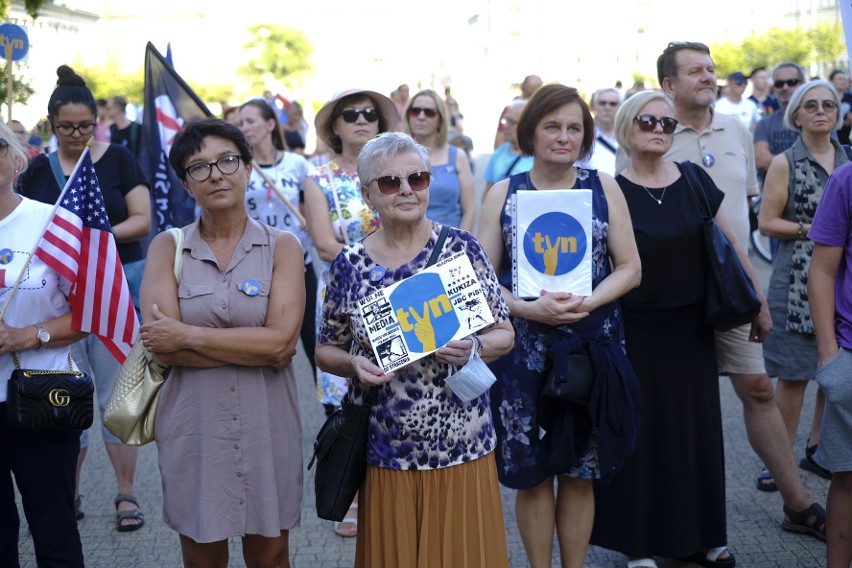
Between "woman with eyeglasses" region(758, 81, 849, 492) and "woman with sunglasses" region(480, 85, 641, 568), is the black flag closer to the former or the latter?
"woman with sunglasses" region(480, 85, 641, 568)

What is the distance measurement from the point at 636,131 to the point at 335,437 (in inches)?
81.2

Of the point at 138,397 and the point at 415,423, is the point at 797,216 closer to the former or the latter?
the point at 415,423

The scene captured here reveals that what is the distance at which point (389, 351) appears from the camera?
3.54 m

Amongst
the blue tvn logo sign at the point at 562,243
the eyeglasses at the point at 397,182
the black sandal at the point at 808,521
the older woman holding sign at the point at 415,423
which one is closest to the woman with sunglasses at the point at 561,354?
the blue tvn logo sign at the point at 562,243

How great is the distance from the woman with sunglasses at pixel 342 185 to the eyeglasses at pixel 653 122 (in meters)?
1.55

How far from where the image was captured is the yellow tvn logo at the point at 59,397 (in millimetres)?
3711

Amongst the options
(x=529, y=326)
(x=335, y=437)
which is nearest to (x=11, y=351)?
(x=335, y=437)

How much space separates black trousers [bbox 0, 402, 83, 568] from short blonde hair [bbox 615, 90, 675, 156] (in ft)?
8.99

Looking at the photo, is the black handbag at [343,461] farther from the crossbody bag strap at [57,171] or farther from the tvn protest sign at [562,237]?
the crossbody bag strap at [57,171]

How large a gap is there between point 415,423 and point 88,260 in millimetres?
1483

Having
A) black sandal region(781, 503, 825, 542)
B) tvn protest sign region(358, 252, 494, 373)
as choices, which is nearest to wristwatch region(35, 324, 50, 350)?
tvn protest sign region(358, 252, 494, 373)

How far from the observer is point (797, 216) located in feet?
19.2

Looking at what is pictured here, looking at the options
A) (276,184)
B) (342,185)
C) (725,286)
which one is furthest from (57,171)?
(725,286)

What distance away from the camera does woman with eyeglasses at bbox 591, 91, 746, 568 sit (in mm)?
4738
